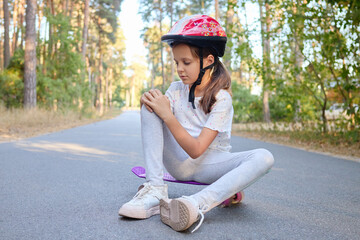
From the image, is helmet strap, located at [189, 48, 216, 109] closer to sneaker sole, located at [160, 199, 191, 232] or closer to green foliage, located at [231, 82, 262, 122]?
sneaker sole, located at [160, 199, 191, 232]

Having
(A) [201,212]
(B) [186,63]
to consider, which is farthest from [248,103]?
(A) [201,212]

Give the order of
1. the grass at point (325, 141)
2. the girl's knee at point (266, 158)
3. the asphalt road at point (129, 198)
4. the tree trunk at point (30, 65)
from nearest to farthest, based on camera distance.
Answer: the asphalt road at point (129, 198)
the girl's knee at point (266, 158)
the grass at point (325, 141)
the tree trunk at point (30, 65)

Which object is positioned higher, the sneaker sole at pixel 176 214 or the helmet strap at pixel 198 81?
the helmet strap at pixel 198 81

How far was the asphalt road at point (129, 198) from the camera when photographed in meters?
2.32

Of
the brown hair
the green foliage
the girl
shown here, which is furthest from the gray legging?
the green foliage

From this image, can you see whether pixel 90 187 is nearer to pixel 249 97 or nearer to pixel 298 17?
pixel 298 17

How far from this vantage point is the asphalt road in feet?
7.60

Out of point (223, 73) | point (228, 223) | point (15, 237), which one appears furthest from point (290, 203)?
point (15, 237)

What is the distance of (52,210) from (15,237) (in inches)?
24.8

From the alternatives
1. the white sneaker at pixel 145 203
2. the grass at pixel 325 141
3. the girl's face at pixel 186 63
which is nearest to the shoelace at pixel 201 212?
the white sneaker at pixel 145 203

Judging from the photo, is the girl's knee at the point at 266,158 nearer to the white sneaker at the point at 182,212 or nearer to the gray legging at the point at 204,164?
the gray legging at the point at 204,164

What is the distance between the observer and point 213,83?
277 centimetres

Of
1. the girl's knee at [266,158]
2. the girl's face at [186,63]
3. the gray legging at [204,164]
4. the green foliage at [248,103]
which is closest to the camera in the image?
the gray legging at [204,164]

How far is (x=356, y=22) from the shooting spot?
22.8 ft
